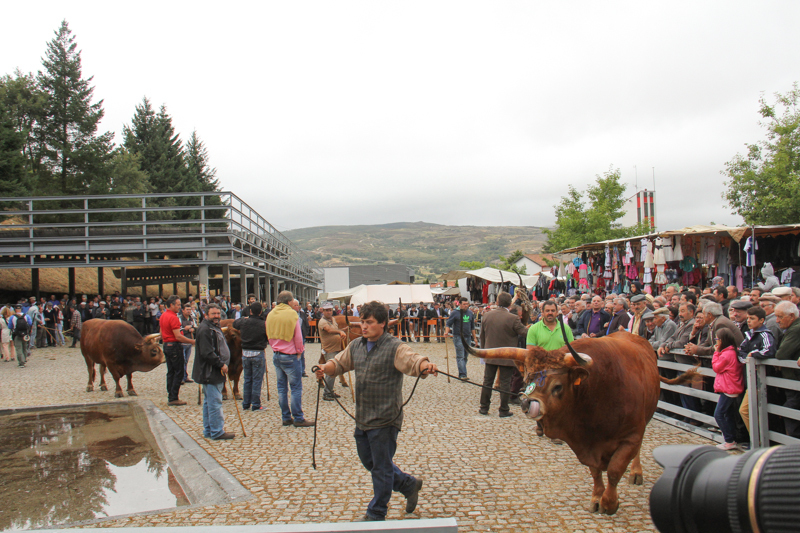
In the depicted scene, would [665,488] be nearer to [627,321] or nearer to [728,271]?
[627,321]

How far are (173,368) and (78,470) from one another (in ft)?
12.8

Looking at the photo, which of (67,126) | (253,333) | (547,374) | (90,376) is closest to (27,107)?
(67,126)

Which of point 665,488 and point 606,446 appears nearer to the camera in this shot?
point 665,488

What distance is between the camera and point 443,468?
229 inches

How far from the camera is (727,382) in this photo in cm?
612

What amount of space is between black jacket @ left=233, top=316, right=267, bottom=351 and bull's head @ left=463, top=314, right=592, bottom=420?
5.52m

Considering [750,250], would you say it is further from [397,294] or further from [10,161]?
[10,161]

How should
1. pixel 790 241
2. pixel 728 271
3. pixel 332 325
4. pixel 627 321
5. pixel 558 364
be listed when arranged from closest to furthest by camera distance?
pixel 558 364, pixel 627 321, pixel 332 325, pixel 790 241, pixel 728 271

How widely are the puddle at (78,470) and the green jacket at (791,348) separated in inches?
250

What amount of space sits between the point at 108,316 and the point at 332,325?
16.2 meters

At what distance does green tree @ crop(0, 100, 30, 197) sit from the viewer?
1138 inches

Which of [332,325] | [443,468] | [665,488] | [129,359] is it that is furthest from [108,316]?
[665,488]

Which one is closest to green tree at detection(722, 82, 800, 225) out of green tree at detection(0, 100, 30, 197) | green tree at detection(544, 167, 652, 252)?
green tree at detection(544, 167, 652, 252)

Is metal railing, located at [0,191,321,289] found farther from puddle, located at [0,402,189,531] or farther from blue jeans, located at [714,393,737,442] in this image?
blue jeans, located at [714,393,737,442]
